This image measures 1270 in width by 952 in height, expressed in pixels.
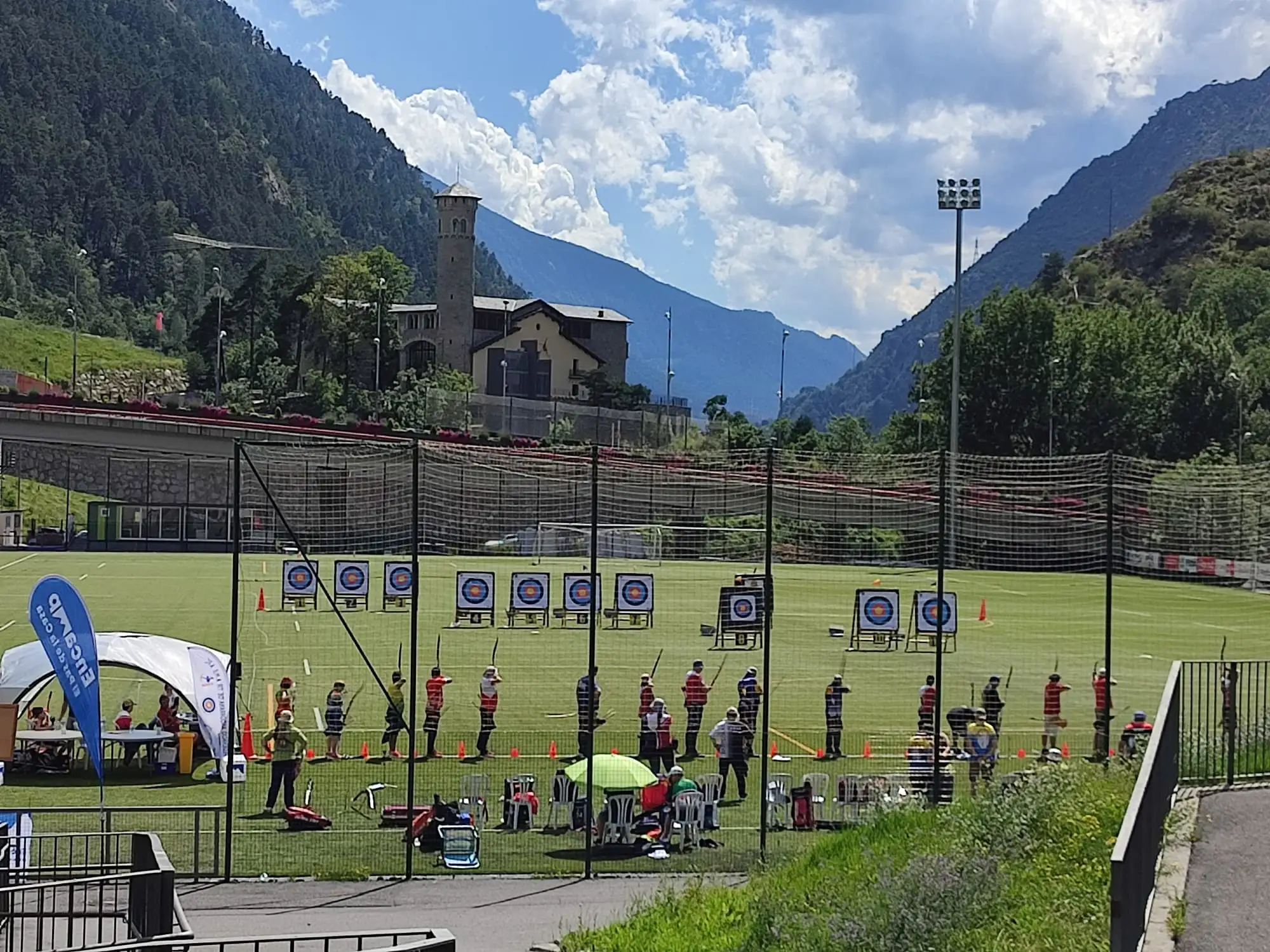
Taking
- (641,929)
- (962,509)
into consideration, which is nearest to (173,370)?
(962,509)

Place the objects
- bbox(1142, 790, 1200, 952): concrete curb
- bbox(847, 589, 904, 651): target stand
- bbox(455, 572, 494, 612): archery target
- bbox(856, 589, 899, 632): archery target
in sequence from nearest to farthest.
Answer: bbox(1142, 790, 1200, 952): concrete curb, bbox(856, 589, 899, 632): archery target, bbox(847, 589, 904, 651): target stand, bbox(455, 572, 494, 612): archery target

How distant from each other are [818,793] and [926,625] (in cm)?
2225

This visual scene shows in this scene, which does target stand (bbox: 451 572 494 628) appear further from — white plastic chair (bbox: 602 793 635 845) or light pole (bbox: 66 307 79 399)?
light pole (bbox: 66 307 79 399)

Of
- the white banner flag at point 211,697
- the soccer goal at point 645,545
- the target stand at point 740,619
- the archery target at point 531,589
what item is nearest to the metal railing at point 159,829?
the white banner flag at point 211,697

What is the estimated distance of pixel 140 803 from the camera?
21.7m

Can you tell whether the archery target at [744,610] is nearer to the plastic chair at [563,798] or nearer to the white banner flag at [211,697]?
the white banner flag at [211,697]

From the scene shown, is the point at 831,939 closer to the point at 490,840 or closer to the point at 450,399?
the point at 490,840

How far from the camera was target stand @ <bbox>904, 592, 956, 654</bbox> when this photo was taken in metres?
27.9

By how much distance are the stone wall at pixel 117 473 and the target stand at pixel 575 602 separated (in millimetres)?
37356

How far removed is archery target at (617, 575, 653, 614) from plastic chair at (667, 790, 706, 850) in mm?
22683

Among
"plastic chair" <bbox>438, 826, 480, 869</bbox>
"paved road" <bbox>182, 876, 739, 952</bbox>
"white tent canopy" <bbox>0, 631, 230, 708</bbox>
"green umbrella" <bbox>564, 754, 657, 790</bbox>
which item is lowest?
"paved road" <bbox>182, 876, 739, 952</bbox>

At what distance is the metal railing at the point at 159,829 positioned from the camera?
1641 cm

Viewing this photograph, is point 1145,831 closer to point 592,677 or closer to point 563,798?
point 592,677

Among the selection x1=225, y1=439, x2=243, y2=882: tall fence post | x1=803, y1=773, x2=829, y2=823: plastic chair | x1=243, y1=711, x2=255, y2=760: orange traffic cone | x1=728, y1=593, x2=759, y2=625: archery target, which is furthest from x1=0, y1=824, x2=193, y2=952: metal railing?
x1=728, y1=593, x2=759, y2=625: archery target
